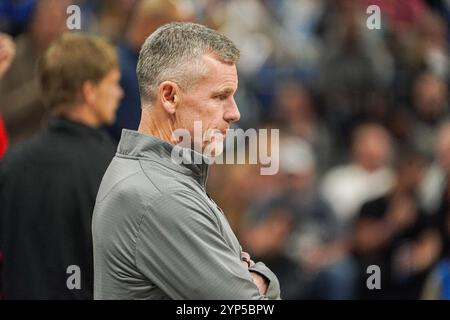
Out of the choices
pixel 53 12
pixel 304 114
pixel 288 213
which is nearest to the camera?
pixel 53 12

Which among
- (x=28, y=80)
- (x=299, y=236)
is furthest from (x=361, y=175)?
(x=28, y=80)

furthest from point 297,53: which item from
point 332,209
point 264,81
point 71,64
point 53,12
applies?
point 71,64

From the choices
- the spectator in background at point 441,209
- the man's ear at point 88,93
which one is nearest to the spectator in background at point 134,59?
the man's ear at point 88,93

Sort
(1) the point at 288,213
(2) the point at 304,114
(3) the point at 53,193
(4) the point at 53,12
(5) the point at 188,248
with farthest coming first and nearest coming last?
(2) the point at 304,114 < (1) the point at 288,213 < (4) the point at 53,12 < (3) the point at 53,193 < (5) the point at 188,248

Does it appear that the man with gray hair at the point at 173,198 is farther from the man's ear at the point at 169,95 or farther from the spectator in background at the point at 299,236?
the spectator in background at the point at 299,236

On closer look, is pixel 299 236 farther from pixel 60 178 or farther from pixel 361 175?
pixel 60 178

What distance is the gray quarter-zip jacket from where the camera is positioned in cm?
209

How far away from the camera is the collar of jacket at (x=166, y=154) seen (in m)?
2.23

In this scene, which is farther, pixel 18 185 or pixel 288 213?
pixel 288 213

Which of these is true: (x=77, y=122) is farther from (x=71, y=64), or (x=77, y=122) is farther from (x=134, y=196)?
(x=134, y=196)

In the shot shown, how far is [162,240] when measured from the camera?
2094mm

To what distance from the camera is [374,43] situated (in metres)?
7.33

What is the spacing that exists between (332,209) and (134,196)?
446 cm

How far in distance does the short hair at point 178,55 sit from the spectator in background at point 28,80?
119 inches
